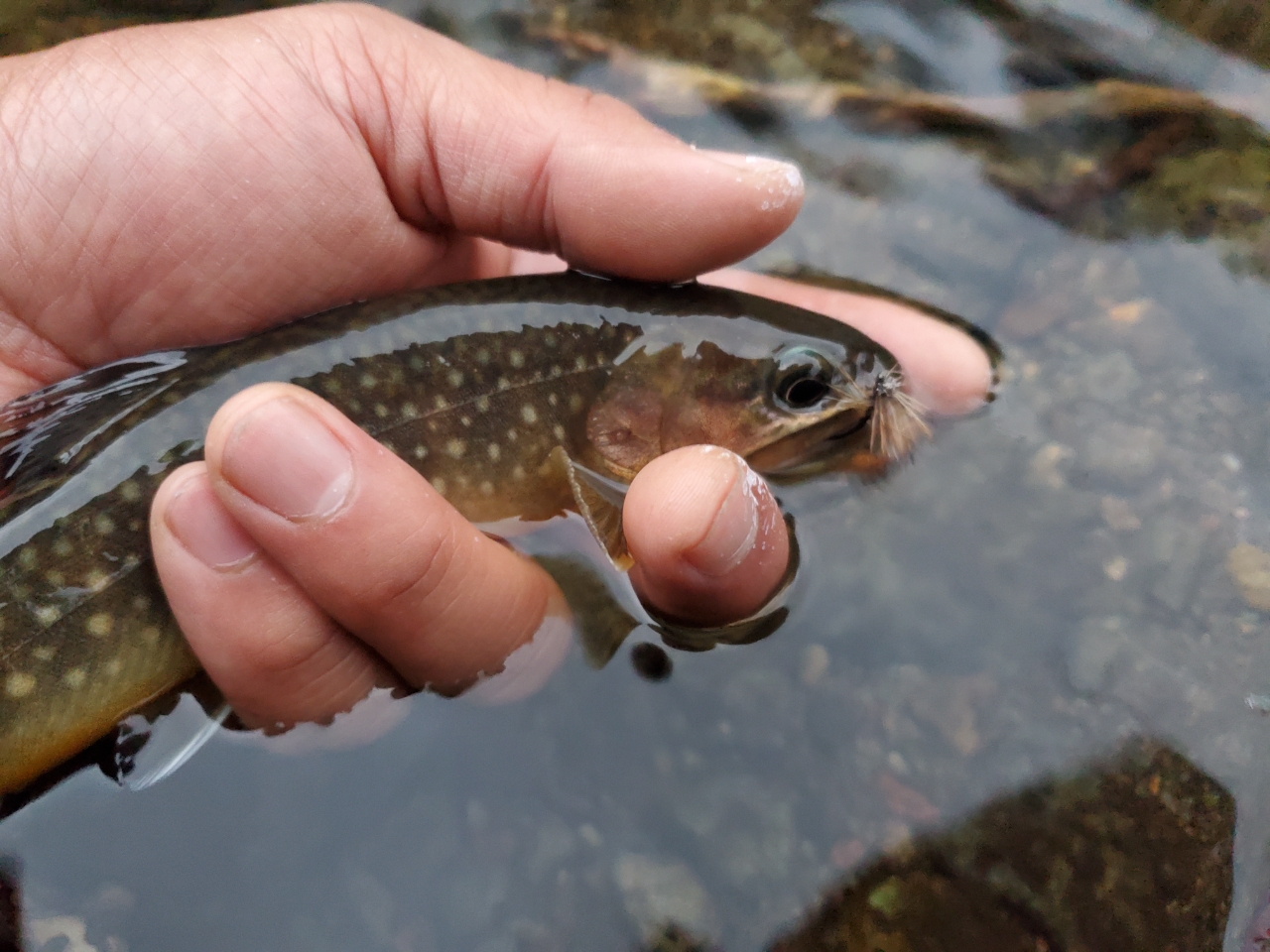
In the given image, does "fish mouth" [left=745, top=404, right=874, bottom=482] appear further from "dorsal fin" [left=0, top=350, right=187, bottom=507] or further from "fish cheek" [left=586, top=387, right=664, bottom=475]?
"dorsal fin" [left=0, top=350, right=187, bottom=507]

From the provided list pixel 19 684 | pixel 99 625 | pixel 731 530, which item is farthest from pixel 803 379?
pixel 19 684

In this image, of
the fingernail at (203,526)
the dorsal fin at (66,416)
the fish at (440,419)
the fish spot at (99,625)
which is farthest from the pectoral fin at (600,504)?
the fish spot at (99,625)

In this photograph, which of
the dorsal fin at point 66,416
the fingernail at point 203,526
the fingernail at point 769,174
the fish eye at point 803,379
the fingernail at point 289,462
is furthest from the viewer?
the fish eye at point 803,379

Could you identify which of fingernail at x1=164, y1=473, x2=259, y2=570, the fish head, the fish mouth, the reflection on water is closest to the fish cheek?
the fish head

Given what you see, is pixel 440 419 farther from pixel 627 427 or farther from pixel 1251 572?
pixel 1251 572

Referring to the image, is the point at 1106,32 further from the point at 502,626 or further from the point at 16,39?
the point at 16,39

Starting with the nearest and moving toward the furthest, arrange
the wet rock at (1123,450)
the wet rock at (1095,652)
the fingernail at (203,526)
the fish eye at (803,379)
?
1. the fingernail at (203,526)
2. the wet rock at (1095,652)
3. the fish eye at (803,379)
4. the wet rock at (1123,450)

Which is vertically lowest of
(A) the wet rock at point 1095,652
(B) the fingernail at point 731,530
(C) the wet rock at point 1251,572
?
(A) the wet rock at point 1095,652

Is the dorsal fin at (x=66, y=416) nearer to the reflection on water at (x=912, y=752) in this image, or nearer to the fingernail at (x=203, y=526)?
the fingernail at (x=203, y=526)
